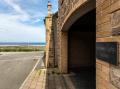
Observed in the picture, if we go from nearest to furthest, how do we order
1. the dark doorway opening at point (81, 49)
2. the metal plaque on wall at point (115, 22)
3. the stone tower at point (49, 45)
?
the metal plaque on wall at point (115, 22) < the dark doorway opening at point (81, 49) < the stone tower at point (49, 45)

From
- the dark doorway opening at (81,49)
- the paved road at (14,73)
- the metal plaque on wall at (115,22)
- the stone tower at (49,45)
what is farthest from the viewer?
the stone tower at (49,45)

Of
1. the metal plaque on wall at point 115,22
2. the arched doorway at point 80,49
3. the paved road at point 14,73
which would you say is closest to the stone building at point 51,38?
the arched doorway at point 80,49

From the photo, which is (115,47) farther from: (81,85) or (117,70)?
(81,85)

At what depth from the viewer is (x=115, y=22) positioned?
13.1 ft

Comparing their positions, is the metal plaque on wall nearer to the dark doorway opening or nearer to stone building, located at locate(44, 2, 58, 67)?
the dark doorway opening

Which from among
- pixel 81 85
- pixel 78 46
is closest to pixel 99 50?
pixel 81 85

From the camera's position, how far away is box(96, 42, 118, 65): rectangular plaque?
155 inches

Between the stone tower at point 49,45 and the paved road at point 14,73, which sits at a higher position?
the stone tower at point 49,45

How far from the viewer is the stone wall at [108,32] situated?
395 centimetres

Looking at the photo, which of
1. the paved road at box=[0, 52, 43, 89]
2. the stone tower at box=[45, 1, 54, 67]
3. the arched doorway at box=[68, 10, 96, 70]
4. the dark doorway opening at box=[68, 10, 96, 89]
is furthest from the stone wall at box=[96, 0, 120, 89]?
the stone tower at box=[45, 1, 54, 67]

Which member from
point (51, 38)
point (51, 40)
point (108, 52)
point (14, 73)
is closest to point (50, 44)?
point (51, 40)

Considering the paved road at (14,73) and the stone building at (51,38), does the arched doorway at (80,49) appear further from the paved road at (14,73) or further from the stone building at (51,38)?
the paved road at (14,73)

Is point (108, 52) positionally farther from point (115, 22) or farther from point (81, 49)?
point (81, 49)

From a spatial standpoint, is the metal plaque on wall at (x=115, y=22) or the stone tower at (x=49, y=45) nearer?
the metal plaque on wall at (x=115, y=22)
